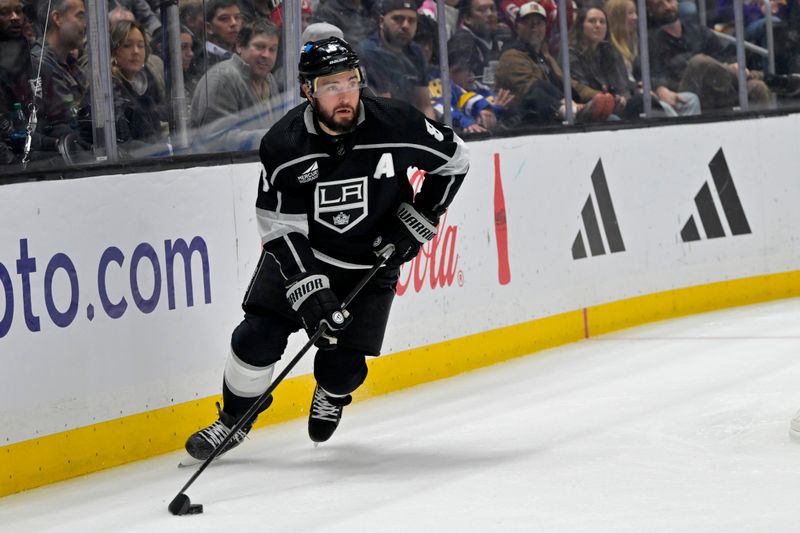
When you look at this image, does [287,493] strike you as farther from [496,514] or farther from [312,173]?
[312,173]

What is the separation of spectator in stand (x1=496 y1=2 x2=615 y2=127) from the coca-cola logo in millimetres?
822

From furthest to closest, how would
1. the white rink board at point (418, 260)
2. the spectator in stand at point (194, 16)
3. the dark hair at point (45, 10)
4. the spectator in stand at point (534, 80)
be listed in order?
1. the spectator in stand at point (534, 80)
2. the spectator in stand at point (194, 16)
3. the dark hair at point (45, 10)
4. the white rink board at point (418, 260)

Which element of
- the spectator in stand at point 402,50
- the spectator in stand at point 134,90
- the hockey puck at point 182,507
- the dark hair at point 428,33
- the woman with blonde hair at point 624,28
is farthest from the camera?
the woman with blonde hair at point 624,28

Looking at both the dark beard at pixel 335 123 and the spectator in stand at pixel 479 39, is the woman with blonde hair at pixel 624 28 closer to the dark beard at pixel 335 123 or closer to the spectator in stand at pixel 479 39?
the spectator in stand at pixel 479 39

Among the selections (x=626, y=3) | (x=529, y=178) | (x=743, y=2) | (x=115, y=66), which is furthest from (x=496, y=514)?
(x=743, y=2)

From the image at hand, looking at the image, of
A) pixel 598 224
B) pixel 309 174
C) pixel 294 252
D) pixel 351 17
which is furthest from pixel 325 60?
pixel 598 224

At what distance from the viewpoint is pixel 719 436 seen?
4.14 meters

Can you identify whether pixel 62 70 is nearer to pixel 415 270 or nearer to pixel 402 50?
pixel 415 270

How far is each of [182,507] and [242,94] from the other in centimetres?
201

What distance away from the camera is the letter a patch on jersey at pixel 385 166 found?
401 centimetres

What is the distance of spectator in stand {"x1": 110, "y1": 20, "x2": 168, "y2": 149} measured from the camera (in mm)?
4492

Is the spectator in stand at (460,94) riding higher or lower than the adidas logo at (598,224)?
higher

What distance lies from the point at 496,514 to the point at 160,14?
224 cm

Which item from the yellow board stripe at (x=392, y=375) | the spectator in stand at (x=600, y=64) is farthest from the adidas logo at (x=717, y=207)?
the spectator in stand at (x=600, y=64)
